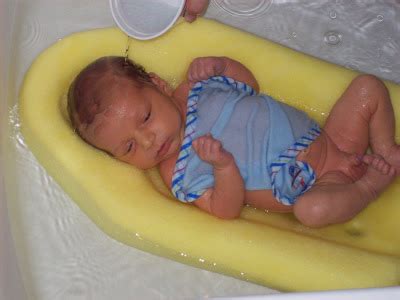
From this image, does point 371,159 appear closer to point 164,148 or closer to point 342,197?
point 342,197

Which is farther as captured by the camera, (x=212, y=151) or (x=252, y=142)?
(x=252, y=142)

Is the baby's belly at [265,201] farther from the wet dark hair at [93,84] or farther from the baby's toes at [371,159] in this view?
the wet dark hair at [93,84]

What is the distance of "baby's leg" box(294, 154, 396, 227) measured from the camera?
1242 mm

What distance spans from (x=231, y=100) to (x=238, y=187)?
8.1 inches

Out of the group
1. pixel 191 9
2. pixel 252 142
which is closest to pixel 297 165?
pixel 252 142

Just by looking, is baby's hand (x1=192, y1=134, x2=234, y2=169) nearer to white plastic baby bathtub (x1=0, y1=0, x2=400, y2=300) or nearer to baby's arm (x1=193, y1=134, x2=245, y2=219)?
baby's arm (x1=193, y1=134, x2=245, y2=219)

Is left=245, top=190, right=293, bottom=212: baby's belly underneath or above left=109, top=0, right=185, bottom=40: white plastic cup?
underneath

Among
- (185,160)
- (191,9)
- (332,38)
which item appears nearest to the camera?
(185,160)

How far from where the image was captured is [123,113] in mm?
1232

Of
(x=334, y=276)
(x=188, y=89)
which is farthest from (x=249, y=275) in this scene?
(x=188, y=89)

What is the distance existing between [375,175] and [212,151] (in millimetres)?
345

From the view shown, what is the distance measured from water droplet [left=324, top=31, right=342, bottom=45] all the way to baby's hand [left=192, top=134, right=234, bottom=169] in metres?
0.61

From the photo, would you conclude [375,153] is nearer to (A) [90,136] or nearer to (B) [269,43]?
(B) [269,43]

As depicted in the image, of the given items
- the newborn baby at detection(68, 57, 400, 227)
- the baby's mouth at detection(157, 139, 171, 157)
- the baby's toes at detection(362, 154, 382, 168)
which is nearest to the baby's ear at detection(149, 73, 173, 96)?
the newborn baby at detection(68, 57, 400, 227)
